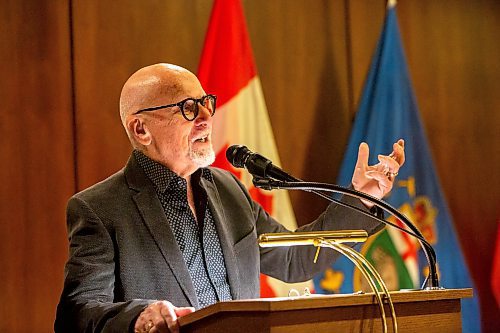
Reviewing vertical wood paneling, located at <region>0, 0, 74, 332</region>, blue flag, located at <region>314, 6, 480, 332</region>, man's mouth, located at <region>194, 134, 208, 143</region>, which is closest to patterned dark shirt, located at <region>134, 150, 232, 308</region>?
man's mouth, located at <region>194, 134, 208, 143</region>

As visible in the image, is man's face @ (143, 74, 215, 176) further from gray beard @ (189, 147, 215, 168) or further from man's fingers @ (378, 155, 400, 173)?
man's fingers @ (378, 155, 400, 173)

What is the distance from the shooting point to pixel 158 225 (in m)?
2.69

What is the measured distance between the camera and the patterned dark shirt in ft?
8.95

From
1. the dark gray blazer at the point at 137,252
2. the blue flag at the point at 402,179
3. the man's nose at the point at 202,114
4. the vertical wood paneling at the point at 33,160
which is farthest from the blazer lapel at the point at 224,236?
the blue flag at the point at 402,179

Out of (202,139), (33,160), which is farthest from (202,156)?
(33,160)

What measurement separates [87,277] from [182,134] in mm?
625

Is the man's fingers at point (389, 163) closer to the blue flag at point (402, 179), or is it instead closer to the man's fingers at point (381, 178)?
the man's fingers at point (381, 178)

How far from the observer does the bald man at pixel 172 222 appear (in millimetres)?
2578

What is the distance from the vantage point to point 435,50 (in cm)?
475

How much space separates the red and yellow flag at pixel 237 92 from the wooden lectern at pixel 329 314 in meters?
1.98

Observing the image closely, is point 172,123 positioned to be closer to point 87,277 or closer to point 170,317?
point 87,277

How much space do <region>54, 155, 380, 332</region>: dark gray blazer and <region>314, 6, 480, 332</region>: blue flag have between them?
1325 millimetres

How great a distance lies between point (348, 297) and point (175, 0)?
2.59 m

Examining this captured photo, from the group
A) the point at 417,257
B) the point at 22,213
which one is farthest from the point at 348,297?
the point at 417,257
